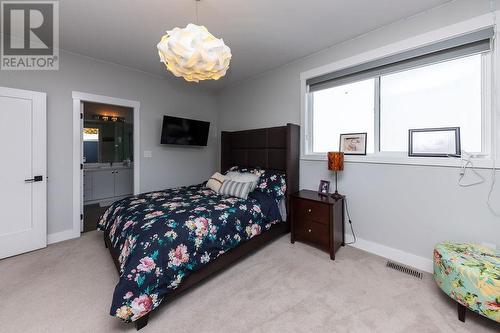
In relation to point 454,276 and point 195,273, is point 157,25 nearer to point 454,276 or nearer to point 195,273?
point 195,273

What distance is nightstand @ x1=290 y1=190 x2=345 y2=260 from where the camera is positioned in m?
2.41

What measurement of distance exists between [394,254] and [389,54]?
2.28 meters

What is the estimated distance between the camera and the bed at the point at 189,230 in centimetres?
150

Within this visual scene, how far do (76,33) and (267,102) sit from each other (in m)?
2.70

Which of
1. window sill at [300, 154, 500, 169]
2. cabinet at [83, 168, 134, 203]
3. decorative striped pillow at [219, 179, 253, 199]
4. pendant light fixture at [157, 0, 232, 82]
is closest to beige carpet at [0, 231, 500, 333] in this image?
decorative striped pillow at [219, 179, 253, 199]

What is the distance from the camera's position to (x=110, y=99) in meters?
3.24

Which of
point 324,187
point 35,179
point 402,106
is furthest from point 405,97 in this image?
point 35,179

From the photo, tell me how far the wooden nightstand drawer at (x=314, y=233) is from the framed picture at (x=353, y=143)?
1042 millimetres

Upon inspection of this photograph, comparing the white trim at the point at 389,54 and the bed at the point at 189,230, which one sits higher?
the white trim at the point at 389,54

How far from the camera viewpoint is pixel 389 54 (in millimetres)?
2371

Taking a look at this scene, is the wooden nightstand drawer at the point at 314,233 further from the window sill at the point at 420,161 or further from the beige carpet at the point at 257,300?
the window sill at the point at 420,161

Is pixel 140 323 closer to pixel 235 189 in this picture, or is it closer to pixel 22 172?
pixel 235 189

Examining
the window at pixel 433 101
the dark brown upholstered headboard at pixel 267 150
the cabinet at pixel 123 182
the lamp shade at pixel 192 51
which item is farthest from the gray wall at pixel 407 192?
the cabinet at pixel 123 182

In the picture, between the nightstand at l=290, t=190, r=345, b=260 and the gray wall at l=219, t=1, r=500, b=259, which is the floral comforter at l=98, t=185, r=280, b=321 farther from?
the gray wall at l=219, t=1, r=500, b=259
